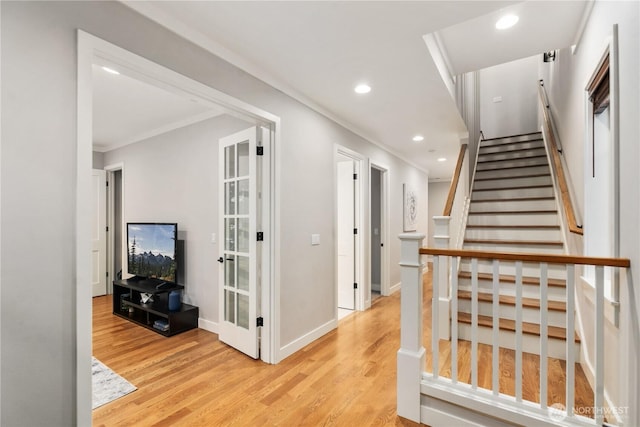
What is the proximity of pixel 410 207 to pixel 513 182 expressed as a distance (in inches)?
73.4

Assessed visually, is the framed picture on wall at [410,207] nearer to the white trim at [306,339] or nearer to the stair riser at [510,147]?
the stair riser at [510,147]

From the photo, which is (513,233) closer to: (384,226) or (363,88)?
(384,226)

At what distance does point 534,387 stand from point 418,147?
3790mm

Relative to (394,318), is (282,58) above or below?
above

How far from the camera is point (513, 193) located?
428 cm

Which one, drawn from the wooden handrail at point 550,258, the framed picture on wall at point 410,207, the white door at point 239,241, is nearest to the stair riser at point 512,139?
the framed picture on wall at point 410,207

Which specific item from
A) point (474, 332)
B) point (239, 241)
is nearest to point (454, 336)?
point (474, 332)

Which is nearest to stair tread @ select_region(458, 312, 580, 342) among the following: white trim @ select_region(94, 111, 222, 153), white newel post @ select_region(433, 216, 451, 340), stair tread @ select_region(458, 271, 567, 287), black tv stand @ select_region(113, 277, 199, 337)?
white newel post @ select_region(433, 216, 451, 340)

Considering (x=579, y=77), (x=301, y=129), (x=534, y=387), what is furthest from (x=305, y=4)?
(x=534, y=387)

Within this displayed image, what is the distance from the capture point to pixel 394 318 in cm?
390

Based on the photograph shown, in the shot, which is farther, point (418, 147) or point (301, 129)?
point (418, 147)

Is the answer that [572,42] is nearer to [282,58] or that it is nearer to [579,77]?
[579,77]

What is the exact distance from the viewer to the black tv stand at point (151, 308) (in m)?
3.36

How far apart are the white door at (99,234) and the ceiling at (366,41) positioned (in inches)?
161
